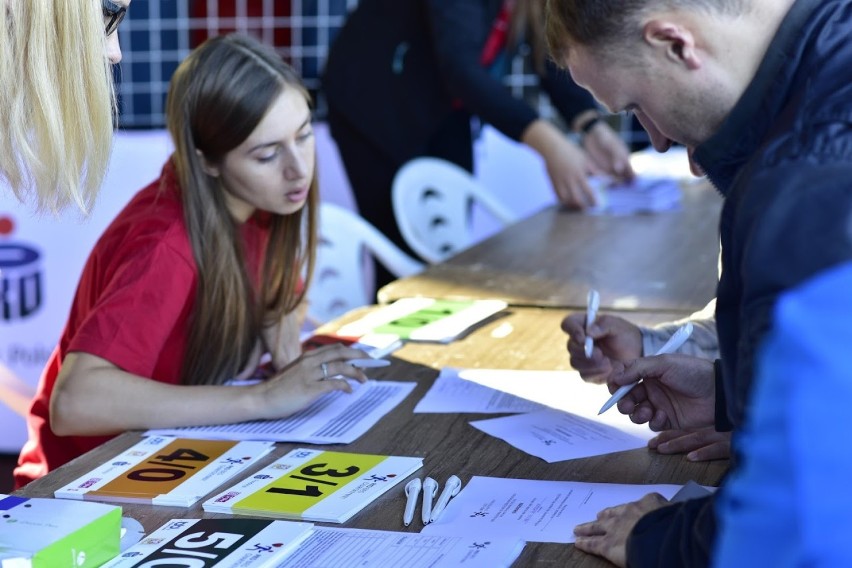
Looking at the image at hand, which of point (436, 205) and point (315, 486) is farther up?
point (315, 486)

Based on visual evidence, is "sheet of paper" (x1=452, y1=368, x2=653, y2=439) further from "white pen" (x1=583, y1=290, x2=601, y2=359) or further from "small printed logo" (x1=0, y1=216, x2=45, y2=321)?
"small printed logo" (x1=0, y1=216, x2=45, y2=321)

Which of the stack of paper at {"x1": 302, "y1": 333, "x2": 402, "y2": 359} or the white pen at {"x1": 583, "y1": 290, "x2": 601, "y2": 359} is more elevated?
the white pen at {"x1": 583, "y1": 290, "x2": 601, "y2": 359}

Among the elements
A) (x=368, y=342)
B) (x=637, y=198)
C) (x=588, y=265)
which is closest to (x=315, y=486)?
(x=368, y=342)

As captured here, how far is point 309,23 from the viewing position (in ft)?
15.8

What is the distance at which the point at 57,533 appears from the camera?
1.02 meters

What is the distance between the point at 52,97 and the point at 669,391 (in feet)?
2.66

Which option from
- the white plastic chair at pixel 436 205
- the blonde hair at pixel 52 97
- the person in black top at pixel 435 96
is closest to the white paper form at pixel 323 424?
the blonde hair at pixel 52 97

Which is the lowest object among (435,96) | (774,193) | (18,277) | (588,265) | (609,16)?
(18,277)

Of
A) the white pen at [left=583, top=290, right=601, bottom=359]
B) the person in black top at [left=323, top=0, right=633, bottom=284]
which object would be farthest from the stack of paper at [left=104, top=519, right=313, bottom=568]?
the person in black top at [left=323, top=0, right=633, bottom=284]

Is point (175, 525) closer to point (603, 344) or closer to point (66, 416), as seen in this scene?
point (66, 416)

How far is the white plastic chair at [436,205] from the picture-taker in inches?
136

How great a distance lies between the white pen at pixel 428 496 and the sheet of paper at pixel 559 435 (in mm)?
184

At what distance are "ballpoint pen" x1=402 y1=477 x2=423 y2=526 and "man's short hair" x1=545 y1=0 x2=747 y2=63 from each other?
0.50 metres

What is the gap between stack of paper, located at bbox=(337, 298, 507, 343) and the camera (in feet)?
6.63
